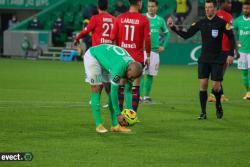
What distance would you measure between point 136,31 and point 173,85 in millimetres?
10666

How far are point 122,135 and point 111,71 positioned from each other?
121 cm

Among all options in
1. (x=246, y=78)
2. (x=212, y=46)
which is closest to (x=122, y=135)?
(x=212, y=46)

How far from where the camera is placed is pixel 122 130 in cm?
1315

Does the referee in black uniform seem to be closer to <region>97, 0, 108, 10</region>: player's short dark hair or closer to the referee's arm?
the referee's arm

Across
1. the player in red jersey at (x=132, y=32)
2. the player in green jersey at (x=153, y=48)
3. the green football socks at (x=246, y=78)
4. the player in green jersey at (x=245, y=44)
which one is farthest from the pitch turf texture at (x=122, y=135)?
the player in red jersey at (x=132, y=32)

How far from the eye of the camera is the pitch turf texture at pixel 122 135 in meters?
10.5

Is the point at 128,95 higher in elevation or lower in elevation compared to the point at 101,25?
lower

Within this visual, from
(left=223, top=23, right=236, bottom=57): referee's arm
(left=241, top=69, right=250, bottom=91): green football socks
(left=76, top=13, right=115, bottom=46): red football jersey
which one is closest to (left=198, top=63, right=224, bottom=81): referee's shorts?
(left=223, top=23, right=236, bottom=57): referee's arm

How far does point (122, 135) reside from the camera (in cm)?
1282

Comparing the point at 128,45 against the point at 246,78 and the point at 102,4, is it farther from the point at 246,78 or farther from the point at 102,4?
the point at 246,78

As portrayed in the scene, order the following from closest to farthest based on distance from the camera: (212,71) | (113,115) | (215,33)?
(113,115) → (215,33) → (212,71)

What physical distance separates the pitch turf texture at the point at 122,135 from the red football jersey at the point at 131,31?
4.85ft

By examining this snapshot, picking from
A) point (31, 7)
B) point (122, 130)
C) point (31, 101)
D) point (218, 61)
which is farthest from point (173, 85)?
point (31, 7)

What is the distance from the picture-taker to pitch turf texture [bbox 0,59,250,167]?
1052 cm
